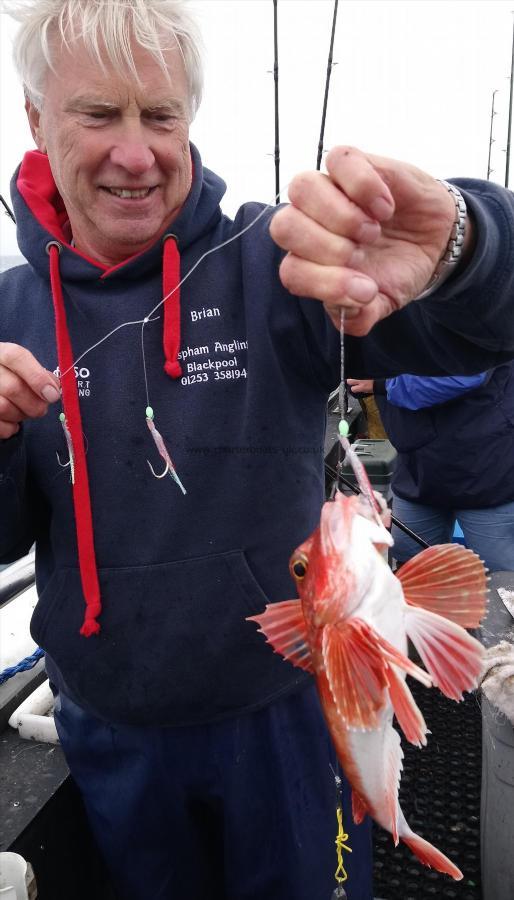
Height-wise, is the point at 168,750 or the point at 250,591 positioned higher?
the point at 250,591

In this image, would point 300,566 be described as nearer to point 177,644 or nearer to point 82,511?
point 177,644

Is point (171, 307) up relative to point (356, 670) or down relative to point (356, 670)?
up

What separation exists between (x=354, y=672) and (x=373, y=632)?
9 cm

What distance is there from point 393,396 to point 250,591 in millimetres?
2191

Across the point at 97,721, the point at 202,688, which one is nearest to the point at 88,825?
the point at 97,721

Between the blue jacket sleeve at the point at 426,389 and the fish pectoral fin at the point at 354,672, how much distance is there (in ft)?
7.46

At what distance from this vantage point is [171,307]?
1.78 m

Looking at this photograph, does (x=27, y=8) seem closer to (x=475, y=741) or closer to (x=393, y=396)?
(x=393, y=396)

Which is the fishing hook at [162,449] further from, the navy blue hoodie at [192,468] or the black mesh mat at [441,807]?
the black mesh mat at [441,807]

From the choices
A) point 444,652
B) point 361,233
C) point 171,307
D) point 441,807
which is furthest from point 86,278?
point 441,807

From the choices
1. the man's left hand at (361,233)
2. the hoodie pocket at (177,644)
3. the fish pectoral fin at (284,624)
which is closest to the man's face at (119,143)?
the man's left hand at (361,233)

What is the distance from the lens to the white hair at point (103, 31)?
1546mm

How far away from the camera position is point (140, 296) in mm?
1839

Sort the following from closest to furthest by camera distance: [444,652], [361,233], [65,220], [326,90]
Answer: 1. [361,233]
2. [444,652]
3. [65,220]
4. [326,90]
